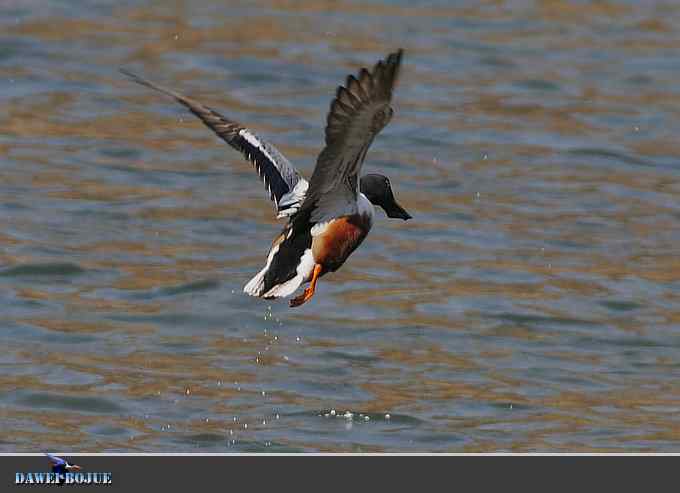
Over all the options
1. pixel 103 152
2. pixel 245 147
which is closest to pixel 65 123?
pixel 103 152

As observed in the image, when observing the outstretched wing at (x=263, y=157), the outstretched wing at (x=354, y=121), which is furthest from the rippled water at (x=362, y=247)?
the outstretched wing at (x=354, y=121)

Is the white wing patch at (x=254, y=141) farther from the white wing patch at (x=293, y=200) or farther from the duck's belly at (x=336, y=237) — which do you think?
the duck's belly at (x=336, y=237)

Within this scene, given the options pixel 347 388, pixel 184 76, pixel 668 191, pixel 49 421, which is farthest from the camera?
pixel 184 76

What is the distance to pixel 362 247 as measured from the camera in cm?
1177

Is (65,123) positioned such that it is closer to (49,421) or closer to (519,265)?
(519,265)

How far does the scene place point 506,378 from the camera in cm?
964

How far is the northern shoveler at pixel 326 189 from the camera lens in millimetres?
6137

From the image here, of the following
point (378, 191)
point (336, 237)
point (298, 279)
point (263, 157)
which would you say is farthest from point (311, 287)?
point (378, 191)

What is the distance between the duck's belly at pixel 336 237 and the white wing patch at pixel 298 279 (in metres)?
0.03

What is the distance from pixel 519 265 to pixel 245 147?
4.14 meters

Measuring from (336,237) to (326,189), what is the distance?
354 millimetres

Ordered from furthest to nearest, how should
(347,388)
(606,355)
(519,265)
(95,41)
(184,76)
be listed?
(95,41) → (184,76) → (519,265) → (606,355) → (347,388)
